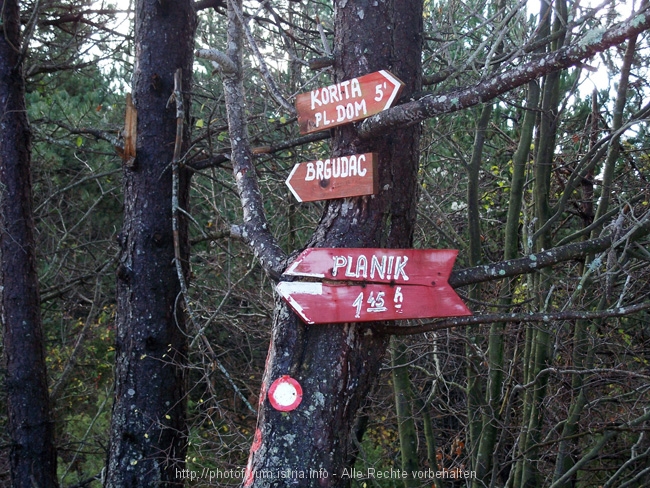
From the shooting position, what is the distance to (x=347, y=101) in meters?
2.55

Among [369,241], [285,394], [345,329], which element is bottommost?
[285,394]

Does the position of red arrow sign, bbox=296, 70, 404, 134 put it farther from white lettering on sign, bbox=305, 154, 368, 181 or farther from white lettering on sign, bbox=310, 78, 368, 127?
white lettering on sign, bbox=305, 154, 368, 181

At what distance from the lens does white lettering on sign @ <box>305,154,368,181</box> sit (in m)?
2.47

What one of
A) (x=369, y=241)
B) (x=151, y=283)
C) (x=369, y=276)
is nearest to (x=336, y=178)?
(x=369, y=241)

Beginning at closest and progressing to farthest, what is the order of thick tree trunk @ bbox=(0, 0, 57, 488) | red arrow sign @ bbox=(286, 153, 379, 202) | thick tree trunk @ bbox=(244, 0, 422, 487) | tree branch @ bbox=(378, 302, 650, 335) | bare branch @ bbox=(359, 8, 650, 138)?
bare branch @ bbox=(359, 8, 650, 138) < tree branch @ bbox=(378, 302, 650, 335) < thick tree trunk @ bbox=(244, 0, 422, 487) < red arrow sign @ bbox=(286, 153, 379, 202) < thick tree trunk @ bbox=(0, 0, 57, 488)

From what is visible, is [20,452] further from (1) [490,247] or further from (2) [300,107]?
(1) [490,247]

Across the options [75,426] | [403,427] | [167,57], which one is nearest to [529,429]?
[403,427]

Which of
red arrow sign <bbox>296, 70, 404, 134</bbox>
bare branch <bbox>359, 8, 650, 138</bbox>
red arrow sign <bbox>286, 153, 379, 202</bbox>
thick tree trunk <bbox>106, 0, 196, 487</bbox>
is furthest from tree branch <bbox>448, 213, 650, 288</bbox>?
thick tree trunk <bbox>106, 0, 196, 487</bbox>

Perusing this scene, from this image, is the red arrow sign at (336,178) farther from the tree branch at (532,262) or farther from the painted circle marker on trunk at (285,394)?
the painted circle marker on trunk at (285,394)

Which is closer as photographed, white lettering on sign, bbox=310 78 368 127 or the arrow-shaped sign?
the arrow-shaped sign

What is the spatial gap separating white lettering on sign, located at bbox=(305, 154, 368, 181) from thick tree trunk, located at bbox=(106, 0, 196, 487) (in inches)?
59.1

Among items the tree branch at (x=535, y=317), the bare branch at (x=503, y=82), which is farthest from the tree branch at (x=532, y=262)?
the bare branch at (x=503, y=82)

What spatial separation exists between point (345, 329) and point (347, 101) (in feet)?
2.89

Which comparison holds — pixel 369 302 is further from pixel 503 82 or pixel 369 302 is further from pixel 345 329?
pixel 503 82
